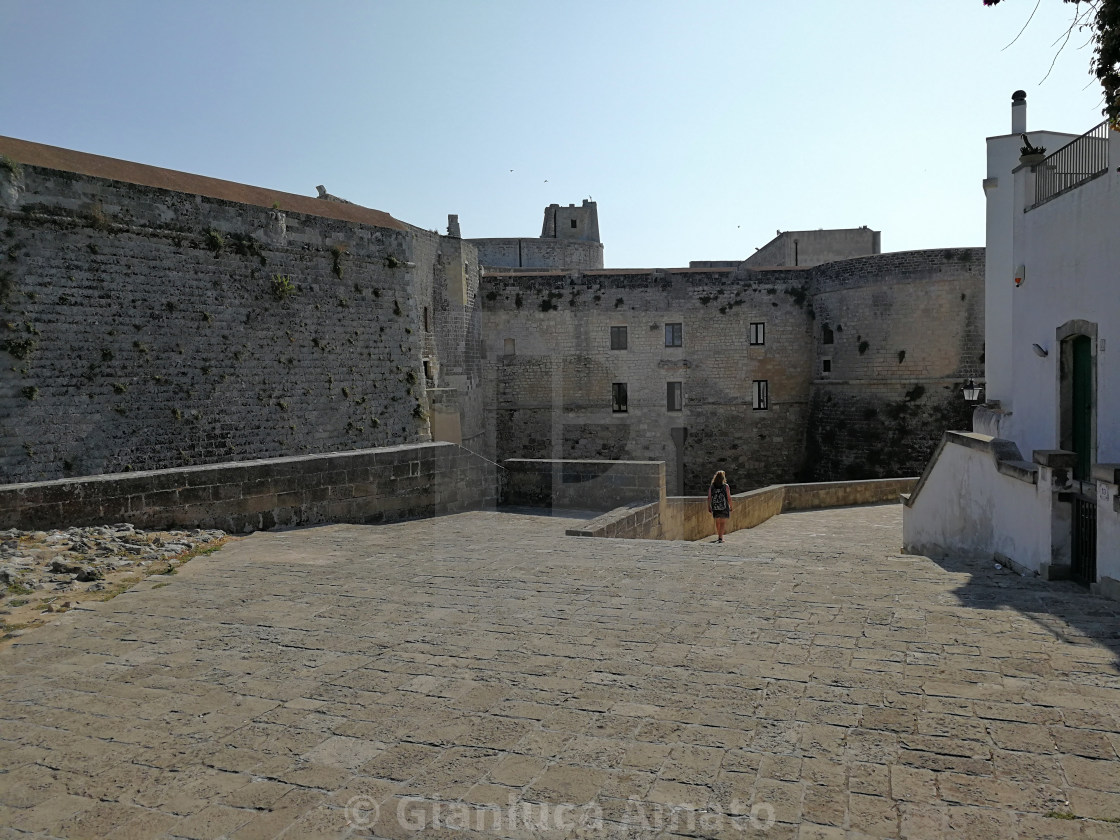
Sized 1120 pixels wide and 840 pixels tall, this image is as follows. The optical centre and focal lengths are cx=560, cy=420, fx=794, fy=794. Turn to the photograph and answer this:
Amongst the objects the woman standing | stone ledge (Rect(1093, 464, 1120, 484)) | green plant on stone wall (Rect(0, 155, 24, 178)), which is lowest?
the woman standing

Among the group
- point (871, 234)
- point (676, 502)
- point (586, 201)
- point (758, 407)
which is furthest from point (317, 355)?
point (586, 201)

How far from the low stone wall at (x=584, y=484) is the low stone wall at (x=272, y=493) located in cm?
51

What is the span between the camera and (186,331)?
13914 millimetres

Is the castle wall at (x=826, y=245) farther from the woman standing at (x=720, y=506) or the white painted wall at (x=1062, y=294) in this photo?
the white painted wall at (x=1062, y=294)

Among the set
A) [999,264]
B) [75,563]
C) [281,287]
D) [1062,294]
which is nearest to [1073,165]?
[1062,294]

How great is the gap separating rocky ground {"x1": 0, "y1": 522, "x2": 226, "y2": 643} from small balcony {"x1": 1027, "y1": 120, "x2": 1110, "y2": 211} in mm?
9455

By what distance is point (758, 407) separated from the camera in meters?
27.0

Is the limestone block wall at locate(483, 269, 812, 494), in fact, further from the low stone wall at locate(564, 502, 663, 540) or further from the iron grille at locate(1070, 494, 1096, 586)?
the iron grille at locate(1070, 494, 1096, 586)

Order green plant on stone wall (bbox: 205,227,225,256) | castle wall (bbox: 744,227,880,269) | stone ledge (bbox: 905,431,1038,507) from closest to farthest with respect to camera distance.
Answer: stone ledge (bbox: 905,431,1038,507) < green plant on stone wall (bbox: 205,227,225,256) < castle wall (bbox: 744,227,880,269)

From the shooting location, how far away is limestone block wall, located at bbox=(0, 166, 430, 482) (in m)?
11.8

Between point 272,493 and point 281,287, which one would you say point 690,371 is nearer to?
point 281,287

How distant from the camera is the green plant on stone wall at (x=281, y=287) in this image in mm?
15539

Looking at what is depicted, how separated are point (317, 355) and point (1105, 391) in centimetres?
1343

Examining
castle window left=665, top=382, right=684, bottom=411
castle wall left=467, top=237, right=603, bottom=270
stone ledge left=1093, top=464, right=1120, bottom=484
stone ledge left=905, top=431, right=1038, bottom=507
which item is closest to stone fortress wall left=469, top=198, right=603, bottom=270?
castle wall left=467, top=237, right=603, bottom=270
